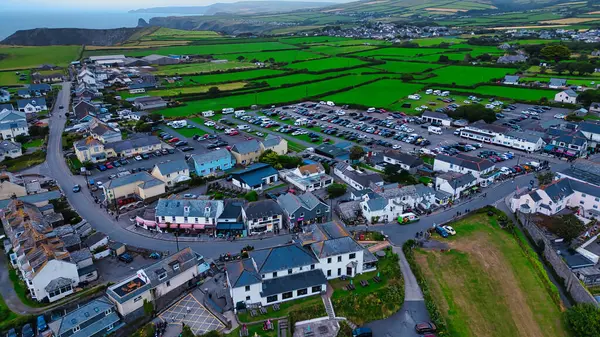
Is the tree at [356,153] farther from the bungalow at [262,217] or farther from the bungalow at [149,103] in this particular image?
the bungalow at [149,103]

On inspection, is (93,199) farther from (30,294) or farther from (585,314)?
(585,314)

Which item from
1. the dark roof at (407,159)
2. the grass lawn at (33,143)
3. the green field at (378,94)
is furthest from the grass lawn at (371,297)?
the green field at (378,94)

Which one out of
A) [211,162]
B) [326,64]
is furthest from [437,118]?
[326,64]

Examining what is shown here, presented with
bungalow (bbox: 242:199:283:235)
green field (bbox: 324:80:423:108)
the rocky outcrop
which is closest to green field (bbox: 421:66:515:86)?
green field (bbox: 324:80:423:108)

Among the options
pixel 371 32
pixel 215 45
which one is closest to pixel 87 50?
pixel 215 45

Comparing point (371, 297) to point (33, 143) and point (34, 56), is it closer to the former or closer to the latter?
point (33, 143)

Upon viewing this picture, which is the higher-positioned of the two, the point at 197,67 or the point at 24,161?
the point at 197,67
